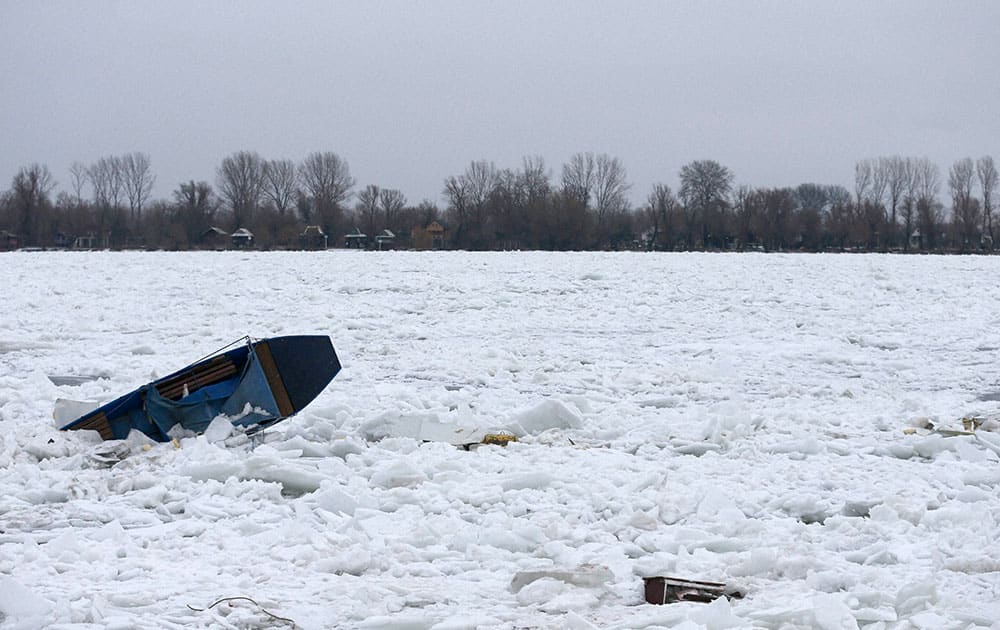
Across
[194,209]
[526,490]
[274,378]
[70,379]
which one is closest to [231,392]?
[274,378]

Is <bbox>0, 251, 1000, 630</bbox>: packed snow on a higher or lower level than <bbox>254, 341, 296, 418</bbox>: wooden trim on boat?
lower

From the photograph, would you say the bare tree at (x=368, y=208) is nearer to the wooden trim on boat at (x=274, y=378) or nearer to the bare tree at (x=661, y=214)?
the bare tree at (x=661, y=214)

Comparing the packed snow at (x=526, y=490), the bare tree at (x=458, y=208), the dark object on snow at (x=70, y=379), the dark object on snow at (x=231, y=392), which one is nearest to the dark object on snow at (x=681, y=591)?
the packed snow at (x=526, y=490)

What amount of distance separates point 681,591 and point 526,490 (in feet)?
5.74

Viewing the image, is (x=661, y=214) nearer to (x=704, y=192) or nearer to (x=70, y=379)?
(x=704, y=192)

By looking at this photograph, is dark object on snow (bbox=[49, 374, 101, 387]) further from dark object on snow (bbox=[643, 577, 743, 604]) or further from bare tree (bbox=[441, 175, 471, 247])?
bare tree (bbox=[441, 175, 471, 247])

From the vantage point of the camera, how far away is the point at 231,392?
735 centimetres

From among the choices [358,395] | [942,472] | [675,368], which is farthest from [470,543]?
[675,368]

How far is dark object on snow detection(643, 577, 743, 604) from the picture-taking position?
432 centimetres

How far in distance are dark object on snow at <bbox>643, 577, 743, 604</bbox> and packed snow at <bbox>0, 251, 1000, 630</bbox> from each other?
9 centimetres

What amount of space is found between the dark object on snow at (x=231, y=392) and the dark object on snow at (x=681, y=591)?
3.73 metres

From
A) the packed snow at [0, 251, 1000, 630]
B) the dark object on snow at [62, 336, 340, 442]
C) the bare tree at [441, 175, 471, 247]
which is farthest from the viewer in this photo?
the bare tree at [441, 175, 471, 247]

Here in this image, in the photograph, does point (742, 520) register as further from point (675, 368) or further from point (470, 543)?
point (675, 368)

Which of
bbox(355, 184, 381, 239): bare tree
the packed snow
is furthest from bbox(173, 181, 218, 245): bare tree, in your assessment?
the packed snow
